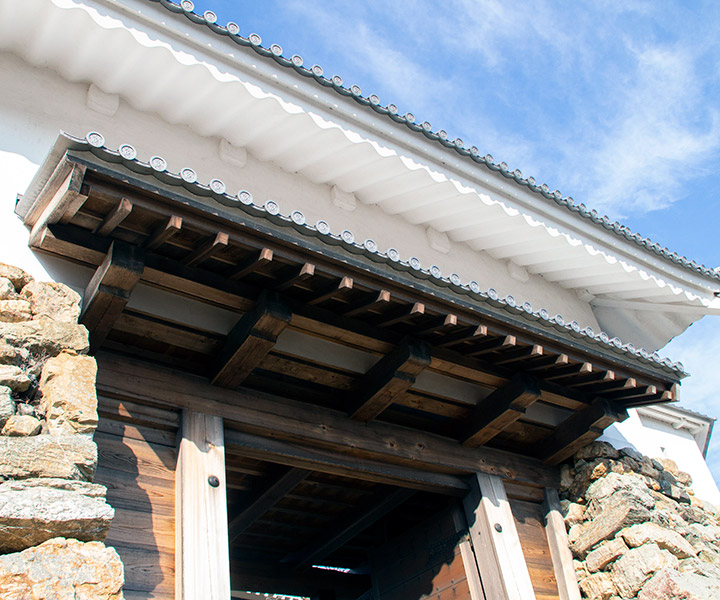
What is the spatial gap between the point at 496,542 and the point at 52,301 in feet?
11.5

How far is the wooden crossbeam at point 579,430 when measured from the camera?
5758 millimetres

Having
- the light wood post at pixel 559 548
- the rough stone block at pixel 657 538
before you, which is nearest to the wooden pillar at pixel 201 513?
the light wood post at pixel 559 548

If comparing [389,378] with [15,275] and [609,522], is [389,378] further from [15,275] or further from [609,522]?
[15,275]

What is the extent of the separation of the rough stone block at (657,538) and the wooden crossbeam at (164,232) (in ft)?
13.3

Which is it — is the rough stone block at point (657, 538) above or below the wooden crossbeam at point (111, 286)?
below

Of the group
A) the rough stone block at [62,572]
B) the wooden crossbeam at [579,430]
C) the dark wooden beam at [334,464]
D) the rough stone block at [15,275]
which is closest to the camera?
the rough stone block at [62,572]

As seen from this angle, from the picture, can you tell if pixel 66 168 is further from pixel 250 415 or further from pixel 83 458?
pixel 250 415

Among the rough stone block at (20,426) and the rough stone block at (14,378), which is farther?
the rough stone block at (14,378)

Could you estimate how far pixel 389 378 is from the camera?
15.6 ft

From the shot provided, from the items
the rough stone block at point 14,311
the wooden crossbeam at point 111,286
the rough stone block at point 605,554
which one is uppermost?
the wooden crossbeam at point 111,286

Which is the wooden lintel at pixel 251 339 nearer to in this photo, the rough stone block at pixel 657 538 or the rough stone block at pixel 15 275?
the rough stone block at pixel 15 275

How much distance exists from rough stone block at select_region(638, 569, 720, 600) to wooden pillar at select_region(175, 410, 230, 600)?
10.2 ft

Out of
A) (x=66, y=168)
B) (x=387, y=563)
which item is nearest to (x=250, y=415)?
(x=66, y=168)

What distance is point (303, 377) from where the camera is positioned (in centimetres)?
486
